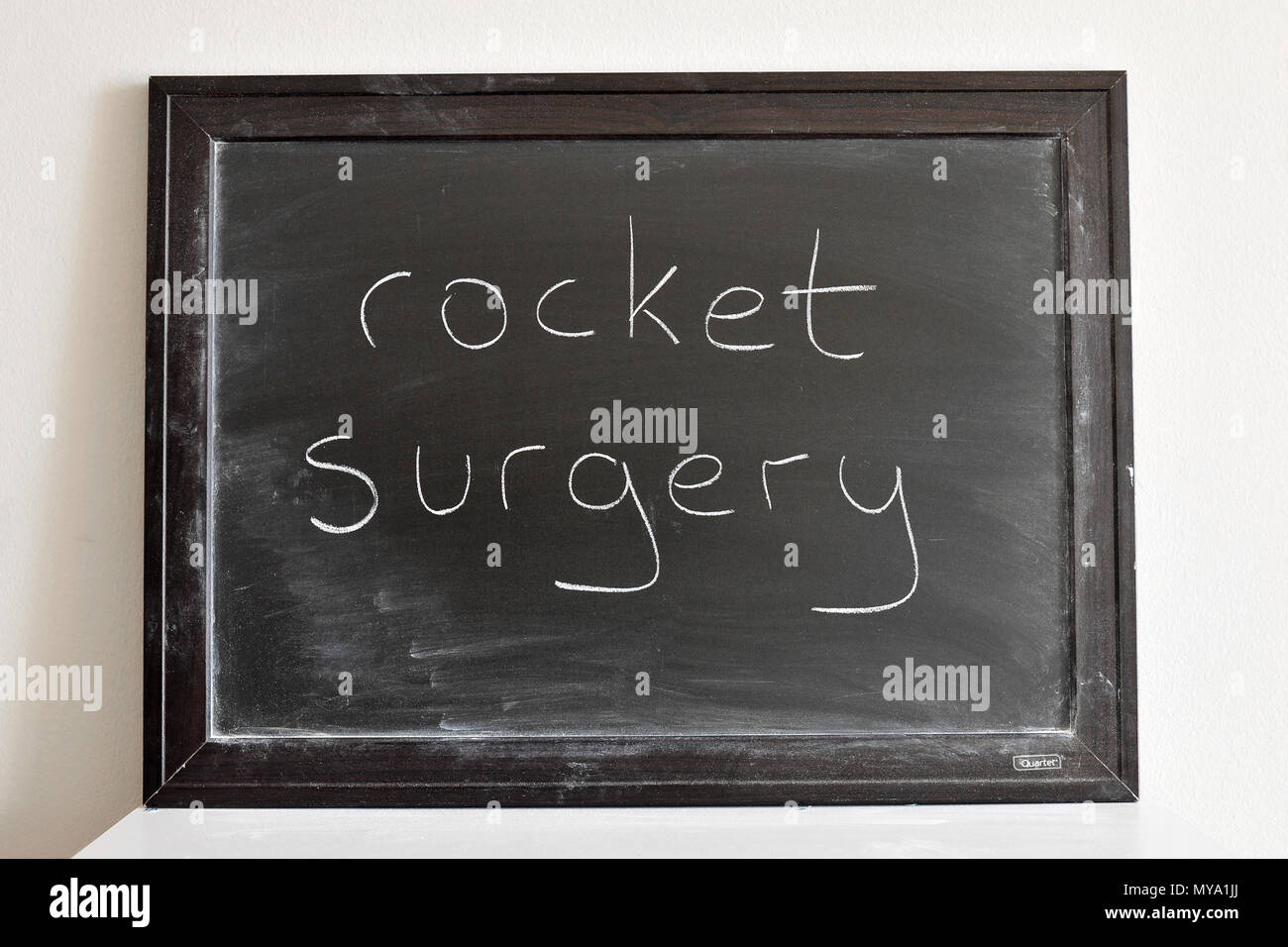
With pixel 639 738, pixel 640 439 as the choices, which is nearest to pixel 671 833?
pixel 639 738

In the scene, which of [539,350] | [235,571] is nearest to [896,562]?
[539,350]

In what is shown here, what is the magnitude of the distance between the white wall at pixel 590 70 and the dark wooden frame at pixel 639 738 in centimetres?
6

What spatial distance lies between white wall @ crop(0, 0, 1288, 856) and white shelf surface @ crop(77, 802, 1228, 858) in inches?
5.8

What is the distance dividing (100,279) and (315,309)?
0.92ft

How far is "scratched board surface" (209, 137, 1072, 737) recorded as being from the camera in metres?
0.98

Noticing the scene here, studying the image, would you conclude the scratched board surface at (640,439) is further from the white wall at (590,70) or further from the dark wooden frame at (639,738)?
the white wall at (590,70)

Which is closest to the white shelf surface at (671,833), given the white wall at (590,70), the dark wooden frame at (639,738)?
the dark wooden frame at (639,738)

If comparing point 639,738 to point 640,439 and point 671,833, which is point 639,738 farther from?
point 640,439

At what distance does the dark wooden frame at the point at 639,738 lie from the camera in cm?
96

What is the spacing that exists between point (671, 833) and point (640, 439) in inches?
17.3

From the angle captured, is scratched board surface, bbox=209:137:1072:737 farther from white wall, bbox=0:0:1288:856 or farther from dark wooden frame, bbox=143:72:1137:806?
white wall, bbox=0:0:1288:856

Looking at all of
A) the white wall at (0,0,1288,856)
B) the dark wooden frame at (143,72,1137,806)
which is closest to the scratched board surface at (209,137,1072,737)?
the dark wooden frame at (143,72,1137,806)

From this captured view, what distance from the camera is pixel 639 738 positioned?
3.20ft

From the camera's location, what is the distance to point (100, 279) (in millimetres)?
1021
